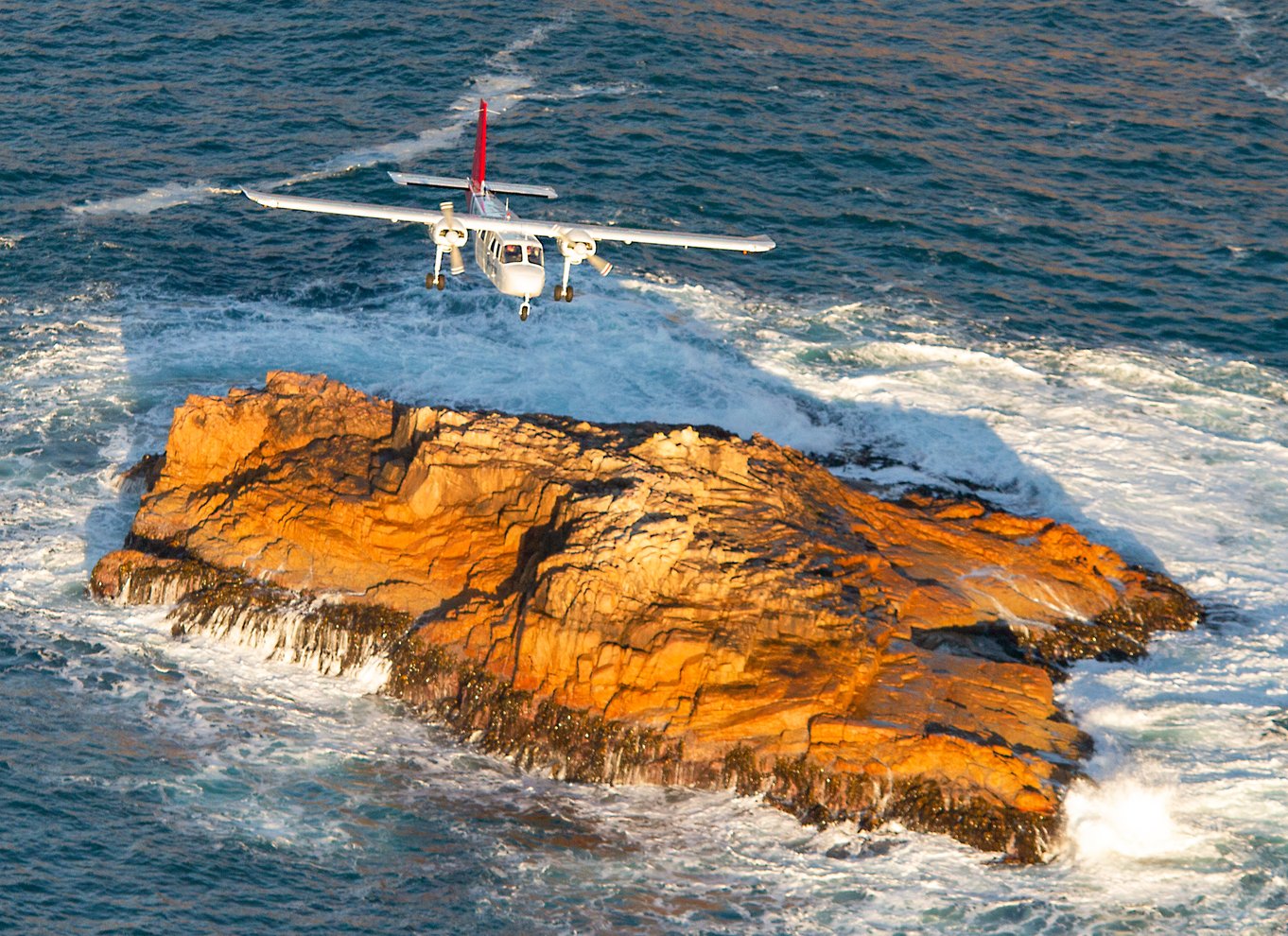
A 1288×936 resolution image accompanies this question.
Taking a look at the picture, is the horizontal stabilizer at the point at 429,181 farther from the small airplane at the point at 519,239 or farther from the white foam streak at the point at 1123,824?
the white foam streak at the point at 1123,824

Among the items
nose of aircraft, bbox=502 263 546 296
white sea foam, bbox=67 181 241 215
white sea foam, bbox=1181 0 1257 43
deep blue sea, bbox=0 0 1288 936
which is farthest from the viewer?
white sea foam, bbox=1181 0 1257 43

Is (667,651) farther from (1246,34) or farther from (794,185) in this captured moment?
(1246,34)

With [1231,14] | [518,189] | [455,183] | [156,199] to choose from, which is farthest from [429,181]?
[1231,14]

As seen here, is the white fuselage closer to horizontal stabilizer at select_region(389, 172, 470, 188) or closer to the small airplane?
the small airplane

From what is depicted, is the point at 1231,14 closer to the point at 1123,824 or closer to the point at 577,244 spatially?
the point at 577,244

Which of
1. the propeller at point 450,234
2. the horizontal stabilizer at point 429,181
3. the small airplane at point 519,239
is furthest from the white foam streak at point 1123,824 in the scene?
the horizontal stabilizer at point 429,181

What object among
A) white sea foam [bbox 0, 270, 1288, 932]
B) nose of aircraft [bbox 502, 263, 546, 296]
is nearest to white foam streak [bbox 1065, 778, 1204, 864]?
white sea foam [bbox 0, 270, 1288, 932]
